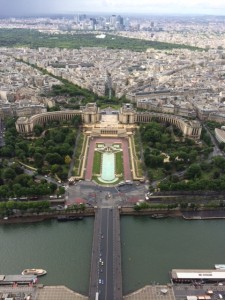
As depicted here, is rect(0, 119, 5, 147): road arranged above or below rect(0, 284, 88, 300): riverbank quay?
above

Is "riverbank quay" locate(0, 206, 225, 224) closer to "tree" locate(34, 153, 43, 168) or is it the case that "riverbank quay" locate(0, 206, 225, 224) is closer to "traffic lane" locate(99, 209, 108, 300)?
"traffic lane" locate(99, 209, 108, 300)

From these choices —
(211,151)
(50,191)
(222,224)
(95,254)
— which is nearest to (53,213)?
(50,191)

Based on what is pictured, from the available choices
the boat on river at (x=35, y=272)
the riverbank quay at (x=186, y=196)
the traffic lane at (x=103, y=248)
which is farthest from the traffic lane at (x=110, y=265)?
the riverbank quay at (x=186, y=196)

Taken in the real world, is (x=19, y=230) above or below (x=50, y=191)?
below

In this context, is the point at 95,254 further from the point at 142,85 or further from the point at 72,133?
the point at 142,85

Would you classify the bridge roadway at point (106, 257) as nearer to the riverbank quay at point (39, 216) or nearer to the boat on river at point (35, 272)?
the riverbank quay at point (39, 216)

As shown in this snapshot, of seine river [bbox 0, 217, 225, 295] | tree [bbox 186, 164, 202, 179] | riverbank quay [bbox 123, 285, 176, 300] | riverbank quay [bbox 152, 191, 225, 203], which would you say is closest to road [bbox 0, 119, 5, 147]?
seine river [bbox 0, 217, 225, 295]

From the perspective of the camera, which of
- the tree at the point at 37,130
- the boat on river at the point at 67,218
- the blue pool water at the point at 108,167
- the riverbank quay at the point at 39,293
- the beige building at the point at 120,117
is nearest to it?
the riverbank quay at the point at 39,293
